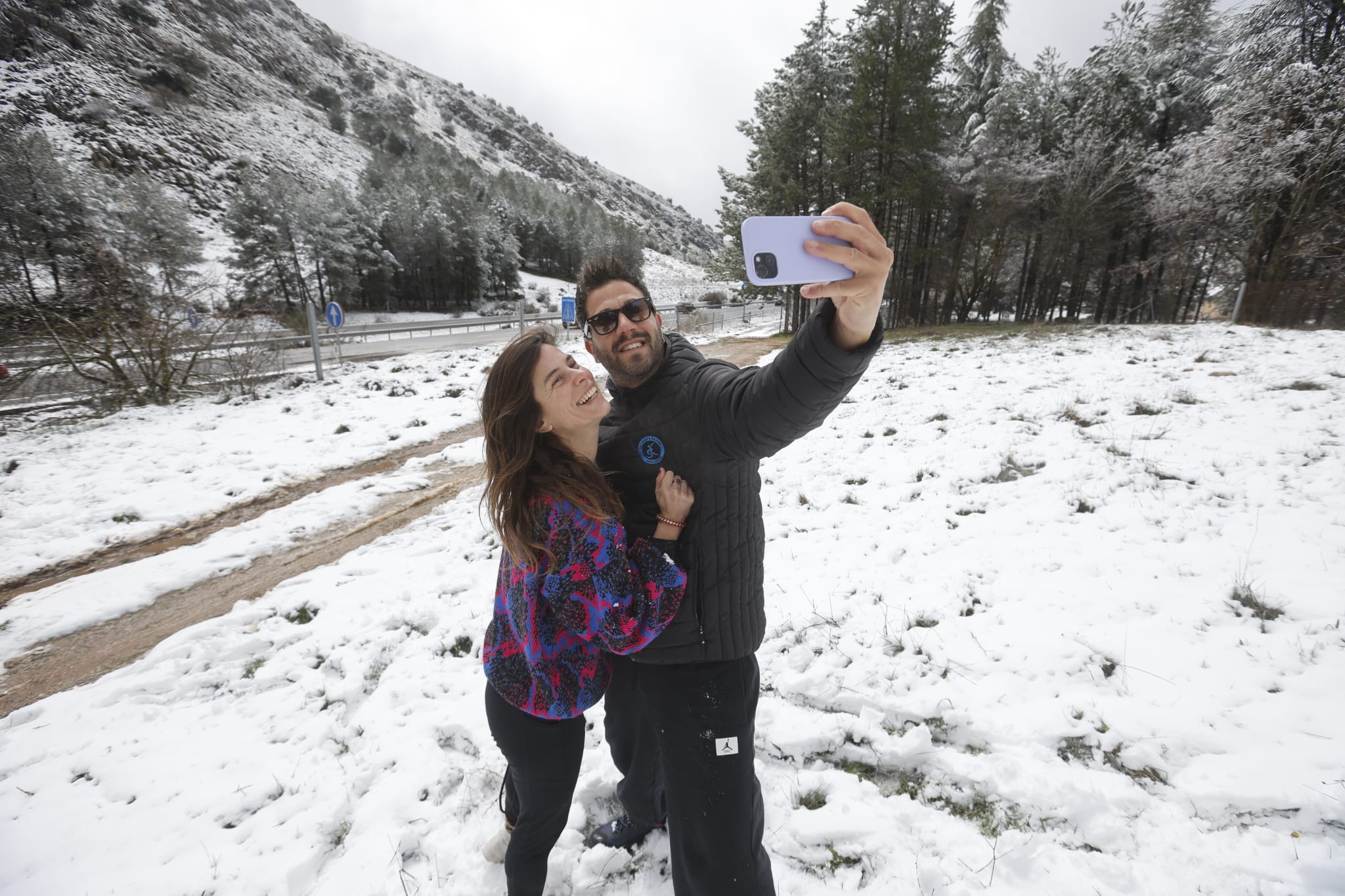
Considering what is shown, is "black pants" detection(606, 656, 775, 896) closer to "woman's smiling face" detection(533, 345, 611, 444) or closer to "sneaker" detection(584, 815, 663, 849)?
"sneaker" detection(584, 815, 663, 849)

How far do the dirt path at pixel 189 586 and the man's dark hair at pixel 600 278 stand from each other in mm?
4525

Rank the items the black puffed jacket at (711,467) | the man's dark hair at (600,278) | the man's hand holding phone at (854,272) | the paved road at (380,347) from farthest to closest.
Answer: the paved road at (380,347)
the man's dark hair at (600,278)
the black puffed jacket at (711,467)
the man's hand holding phone at (854,272)

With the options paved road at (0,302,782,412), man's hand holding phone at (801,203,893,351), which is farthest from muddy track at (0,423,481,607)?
man's hand holding phone at (801,203,893,351)

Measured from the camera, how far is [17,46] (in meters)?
56.1

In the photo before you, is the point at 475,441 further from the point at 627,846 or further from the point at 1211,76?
the point at 1211,76

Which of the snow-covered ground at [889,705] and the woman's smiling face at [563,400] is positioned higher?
the woman's smiling face at [563,400]

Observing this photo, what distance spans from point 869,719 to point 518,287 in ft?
192

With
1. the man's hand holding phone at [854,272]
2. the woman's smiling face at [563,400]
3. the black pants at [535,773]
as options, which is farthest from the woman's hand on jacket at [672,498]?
the black pants at [535,773]

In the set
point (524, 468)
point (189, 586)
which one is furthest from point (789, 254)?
point (189, 586)

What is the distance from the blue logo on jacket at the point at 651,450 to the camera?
1.68 m

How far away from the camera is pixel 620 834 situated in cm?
233

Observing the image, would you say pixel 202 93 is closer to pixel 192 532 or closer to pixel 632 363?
pixel 192 532

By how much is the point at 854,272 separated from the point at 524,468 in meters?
1.16

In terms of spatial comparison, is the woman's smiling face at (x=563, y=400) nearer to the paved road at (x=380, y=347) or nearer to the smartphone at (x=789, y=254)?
the smartphone at (x=789, y=254)
